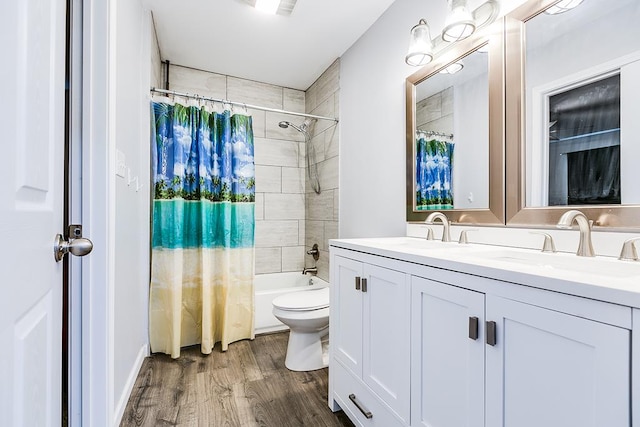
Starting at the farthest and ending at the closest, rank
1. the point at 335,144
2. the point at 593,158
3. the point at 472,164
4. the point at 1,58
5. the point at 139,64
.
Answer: the point at 335,144 → the point at 139,64 → the point at 472,164 → the point at 593,158 → the point at 1,58

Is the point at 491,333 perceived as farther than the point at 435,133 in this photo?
No

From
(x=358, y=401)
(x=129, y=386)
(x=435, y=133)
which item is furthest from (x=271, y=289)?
(x=435, y=133)

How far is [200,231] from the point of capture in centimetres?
239

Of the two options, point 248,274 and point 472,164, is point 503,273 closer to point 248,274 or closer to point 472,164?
point 472,164

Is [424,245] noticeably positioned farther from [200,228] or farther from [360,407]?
[200,228]

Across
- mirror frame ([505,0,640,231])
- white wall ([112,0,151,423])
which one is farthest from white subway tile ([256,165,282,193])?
mirror frame ([505,0,640,231])

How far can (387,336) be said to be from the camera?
1.20m

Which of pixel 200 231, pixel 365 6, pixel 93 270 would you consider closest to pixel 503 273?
pixel 93 270

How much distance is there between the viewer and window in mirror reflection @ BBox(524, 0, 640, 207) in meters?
0.97

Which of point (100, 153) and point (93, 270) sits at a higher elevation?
point (100, 153)

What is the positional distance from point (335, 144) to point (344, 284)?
152 centimetres

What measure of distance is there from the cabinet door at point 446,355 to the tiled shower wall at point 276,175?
2.26 m

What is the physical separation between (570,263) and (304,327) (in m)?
1.48

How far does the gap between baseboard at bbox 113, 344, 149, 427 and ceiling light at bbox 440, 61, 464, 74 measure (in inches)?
91.2
